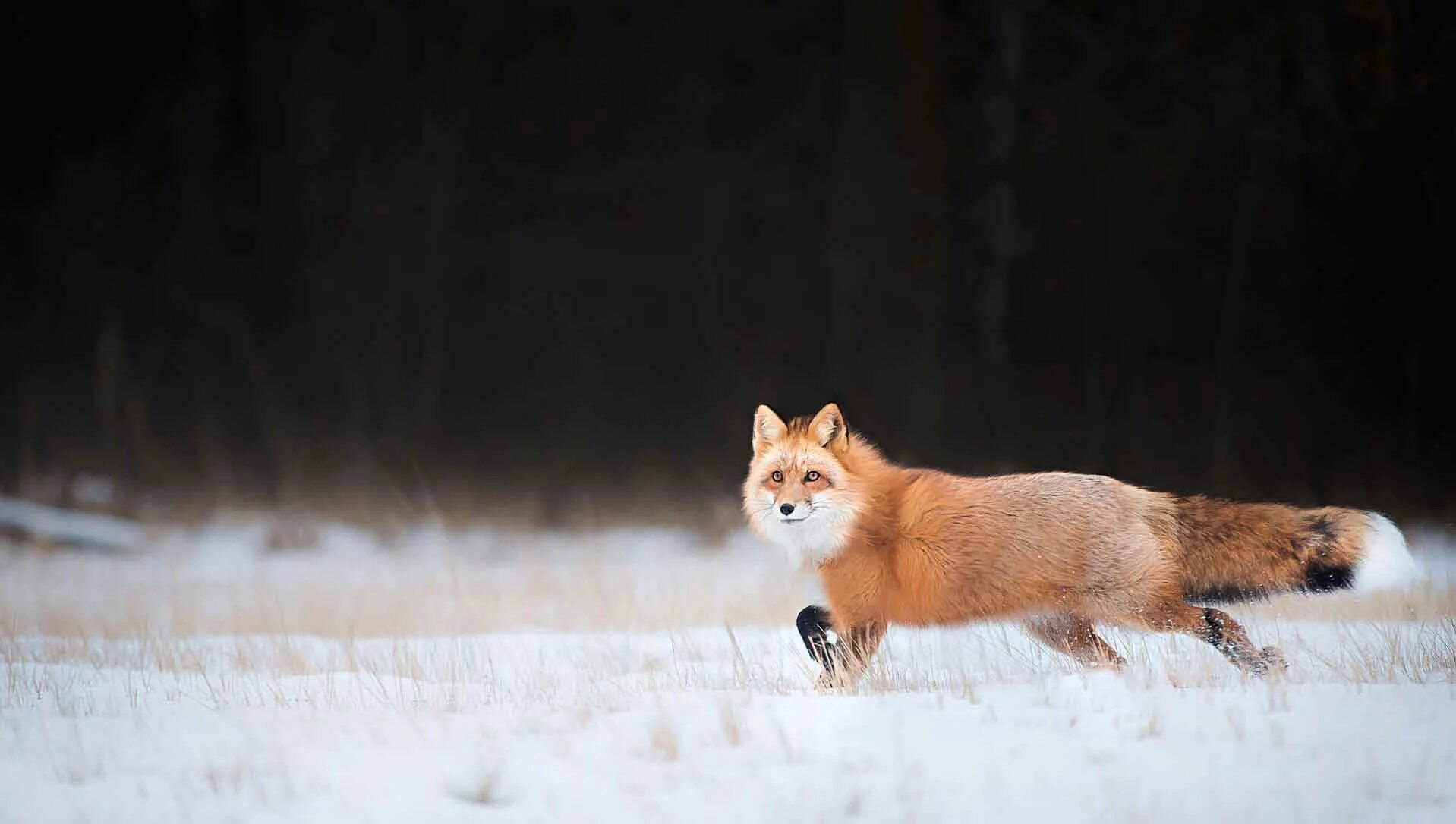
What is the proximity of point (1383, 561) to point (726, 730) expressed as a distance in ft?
6.44

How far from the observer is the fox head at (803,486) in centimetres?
362

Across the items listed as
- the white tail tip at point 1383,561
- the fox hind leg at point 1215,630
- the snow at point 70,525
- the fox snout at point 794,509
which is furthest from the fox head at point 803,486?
the snow at point 70,525

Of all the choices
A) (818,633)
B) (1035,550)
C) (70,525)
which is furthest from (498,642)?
(70,525)

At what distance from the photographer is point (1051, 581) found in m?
3.44

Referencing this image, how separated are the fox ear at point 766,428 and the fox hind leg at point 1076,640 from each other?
37.1 inches

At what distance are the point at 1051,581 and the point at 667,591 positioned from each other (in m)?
2.07

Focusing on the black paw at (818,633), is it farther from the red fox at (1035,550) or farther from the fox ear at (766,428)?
the fox ear at (766,428)

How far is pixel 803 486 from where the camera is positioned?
144 inches

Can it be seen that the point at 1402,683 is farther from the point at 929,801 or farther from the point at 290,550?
the point at 290,550

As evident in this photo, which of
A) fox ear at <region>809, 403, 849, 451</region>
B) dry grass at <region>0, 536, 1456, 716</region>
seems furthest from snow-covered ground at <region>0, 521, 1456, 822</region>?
fox ear at <region>809, 403, 849, 451</region>

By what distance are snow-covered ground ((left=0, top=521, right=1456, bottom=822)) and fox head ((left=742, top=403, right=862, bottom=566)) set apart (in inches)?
16.2

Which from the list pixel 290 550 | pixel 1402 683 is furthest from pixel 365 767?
pixel 290 550

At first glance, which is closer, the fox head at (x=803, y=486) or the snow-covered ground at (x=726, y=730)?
the snow-covered ground at (x=726, y=730)

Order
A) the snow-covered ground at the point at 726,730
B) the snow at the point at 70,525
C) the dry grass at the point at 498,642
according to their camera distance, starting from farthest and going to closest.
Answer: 1. the snow at the point at 70,525
2. the dry grass at the point at 498,642
3. the snow-covered ground at the point at 726,730
